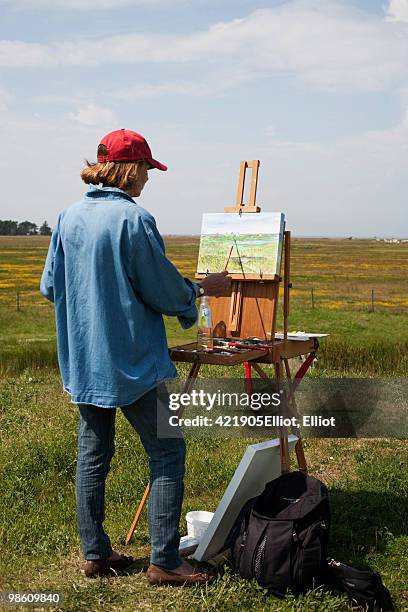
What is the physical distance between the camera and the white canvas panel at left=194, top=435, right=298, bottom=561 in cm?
403

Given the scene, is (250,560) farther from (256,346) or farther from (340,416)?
(340,416)

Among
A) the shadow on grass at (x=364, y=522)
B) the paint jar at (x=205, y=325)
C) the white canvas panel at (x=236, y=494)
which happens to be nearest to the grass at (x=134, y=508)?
the shadow on grass at (x=364, y=522)

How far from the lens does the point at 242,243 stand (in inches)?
185

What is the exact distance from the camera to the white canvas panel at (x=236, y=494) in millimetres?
4030

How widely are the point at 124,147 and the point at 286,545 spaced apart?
2127 millimetres

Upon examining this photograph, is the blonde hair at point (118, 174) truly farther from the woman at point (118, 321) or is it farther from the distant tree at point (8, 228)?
the distant tree at point (8, 228)

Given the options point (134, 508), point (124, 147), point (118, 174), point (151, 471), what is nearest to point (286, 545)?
point (151, 471)

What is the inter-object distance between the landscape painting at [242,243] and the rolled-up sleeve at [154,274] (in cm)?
113

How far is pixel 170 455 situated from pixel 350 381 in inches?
232

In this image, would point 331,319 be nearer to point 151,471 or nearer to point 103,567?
point 103,567

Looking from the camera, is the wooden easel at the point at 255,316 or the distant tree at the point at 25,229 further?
the distant tree at the point at 25,229

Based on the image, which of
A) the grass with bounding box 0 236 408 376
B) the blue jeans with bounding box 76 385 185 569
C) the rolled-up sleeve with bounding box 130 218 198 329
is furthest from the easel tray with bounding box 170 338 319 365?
the grass with bounding box 0 236 408 376

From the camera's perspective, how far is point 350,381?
9.14m

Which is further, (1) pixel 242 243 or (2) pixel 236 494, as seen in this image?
(1) pixel 242 243
